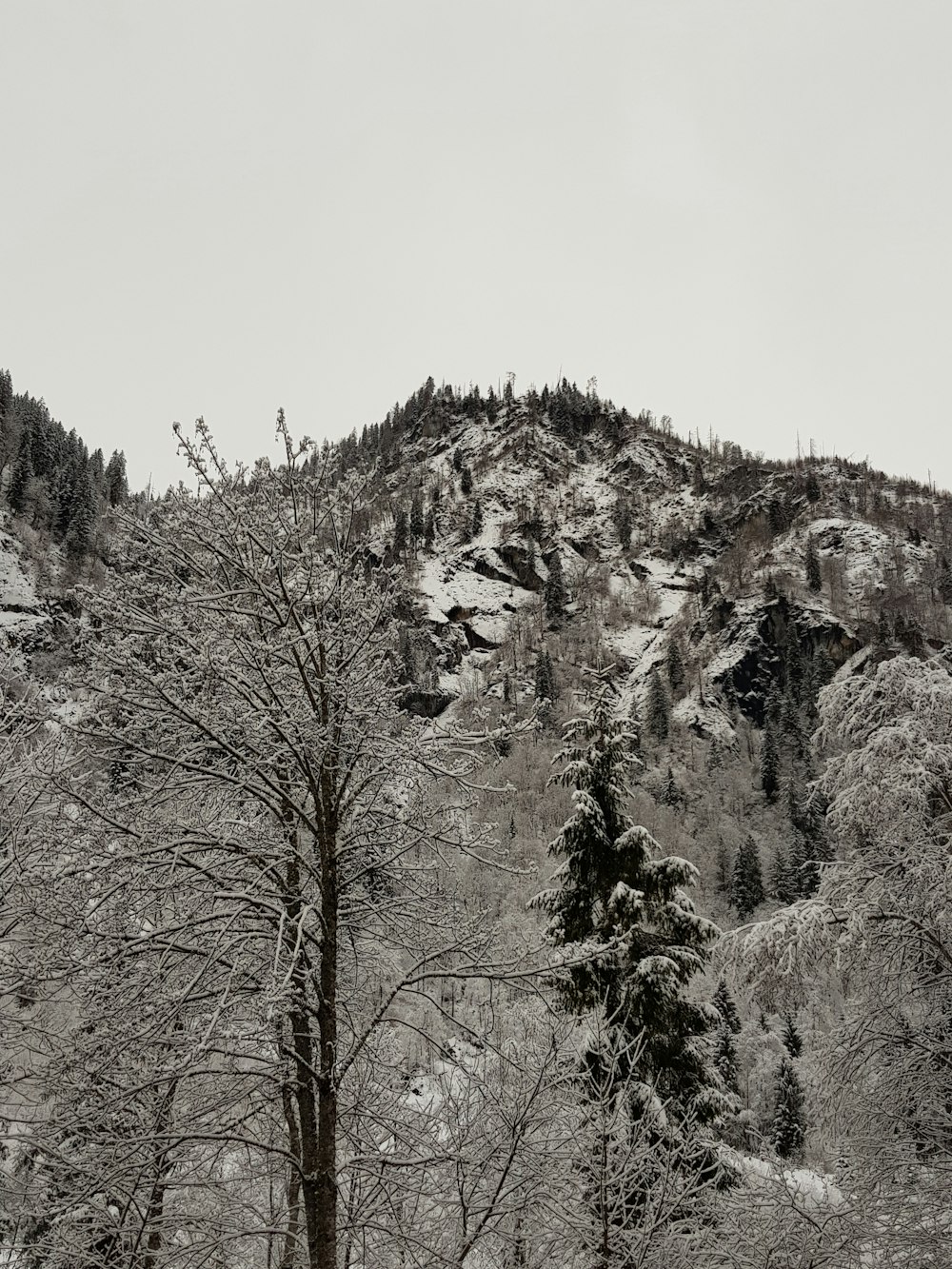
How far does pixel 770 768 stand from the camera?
103625 millimetres

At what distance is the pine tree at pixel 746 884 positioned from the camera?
234 ft

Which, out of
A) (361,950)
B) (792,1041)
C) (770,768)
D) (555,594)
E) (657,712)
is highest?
(555,594)

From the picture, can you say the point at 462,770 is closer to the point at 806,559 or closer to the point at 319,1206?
the point at 319,1206

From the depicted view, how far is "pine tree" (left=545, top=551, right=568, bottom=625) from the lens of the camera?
6493 inches

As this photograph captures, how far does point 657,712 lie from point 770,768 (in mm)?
22541

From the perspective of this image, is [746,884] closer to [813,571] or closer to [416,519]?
[813,571]

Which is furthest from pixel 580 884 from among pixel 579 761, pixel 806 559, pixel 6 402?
pixel 806 559

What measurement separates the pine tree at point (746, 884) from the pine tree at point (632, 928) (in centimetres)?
6464

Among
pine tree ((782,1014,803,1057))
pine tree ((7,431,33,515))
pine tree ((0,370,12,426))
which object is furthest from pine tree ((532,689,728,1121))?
pine tree ((0,370,12,426))

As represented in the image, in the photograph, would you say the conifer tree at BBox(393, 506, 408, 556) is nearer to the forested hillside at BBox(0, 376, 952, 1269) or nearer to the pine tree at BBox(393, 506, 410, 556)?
the pine tree at BBox(393, 506, 410, 556)

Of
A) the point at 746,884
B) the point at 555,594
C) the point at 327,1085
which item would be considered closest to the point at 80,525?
the point at 746,884

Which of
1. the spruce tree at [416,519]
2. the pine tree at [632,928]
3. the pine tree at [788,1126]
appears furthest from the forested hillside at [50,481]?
the pine tree at [632,928]

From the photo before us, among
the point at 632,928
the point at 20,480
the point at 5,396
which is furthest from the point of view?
the point at 5,396

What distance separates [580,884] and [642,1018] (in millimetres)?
2198
